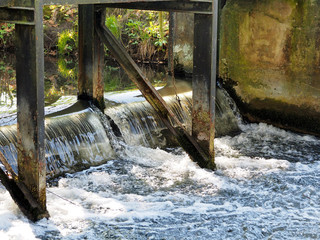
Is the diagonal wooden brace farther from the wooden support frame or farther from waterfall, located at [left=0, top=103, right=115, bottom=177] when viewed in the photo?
the wooden support frame

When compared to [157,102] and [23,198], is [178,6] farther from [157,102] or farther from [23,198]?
[23,198]

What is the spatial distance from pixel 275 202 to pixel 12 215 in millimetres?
2671

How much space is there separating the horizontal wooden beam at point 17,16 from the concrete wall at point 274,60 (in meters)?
5.03

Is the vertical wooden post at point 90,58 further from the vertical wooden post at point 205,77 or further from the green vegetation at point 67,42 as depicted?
the green vegetation at point 67,42

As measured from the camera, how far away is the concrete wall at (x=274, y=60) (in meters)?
8.32

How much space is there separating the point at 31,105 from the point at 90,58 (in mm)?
2578

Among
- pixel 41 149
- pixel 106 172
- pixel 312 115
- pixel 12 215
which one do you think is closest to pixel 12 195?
pixel 12 215

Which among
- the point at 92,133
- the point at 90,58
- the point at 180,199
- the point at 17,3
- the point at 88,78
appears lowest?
the point at 180,199

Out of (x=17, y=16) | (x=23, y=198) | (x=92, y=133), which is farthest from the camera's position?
(x=92, y=133)

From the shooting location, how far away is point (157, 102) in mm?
6551

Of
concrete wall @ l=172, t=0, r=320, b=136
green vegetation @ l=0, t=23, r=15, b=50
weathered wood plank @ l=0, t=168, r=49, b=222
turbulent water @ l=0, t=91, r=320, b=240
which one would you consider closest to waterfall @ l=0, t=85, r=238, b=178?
turbulent water @ l=0, t=91, r=320, b=240

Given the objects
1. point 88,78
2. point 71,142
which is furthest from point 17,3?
point 88,78

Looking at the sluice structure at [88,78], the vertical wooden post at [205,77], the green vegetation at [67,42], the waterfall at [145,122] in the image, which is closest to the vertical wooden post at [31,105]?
the sluice structure at [88,78]

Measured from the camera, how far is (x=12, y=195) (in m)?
4.92
